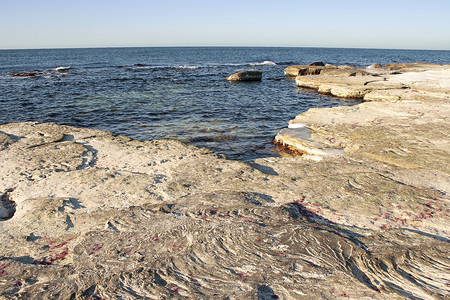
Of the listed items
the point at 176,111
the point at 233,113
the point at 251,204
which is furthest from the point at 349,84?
the point at 251,204

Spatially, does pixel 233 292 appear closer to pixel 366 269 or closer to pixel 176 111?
pixel 366 269

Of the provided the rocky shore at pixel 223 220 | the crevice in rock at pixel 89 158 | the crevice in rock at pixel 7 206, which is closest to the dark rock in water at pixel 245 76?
the rocky shore at pixel 223 220

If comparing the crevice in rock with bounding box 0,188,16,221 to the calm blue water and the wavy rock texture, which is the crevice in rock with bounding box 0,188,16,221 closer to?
the wavy rock texture

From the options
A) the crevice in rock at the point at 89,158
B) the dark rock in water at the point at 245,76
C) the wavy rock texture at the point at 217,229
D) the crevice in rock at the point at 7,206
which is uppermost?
the dark rock in water at the point at 245,76

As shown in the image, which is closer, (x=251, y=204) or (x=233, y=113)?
(x=251, y=204)

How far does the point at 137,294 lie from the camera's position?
3.19 metres

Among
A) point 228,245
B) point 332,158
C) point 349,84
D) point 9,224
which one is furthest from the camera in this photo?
point 349,84

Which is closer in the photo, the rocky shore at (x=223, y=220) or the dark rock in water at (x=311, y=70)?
the rocky shore at (x=223, y=220)

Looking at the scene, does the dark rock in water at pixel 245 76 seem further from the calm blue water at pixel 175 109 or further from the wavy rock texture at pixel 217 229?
the wavy rock texture at pixel 217 229

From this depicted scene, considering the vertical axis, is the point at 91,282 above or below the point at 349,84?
below

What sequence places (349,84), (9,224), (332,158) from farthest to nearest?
(349,84) → (332,158) → (9,224)

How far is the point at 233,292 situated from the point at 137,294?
98 centimetres

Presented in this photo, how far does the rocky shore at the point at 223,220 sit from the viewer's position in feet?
11.0

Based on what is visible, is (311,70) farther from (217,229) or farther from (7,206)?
(7,206)
